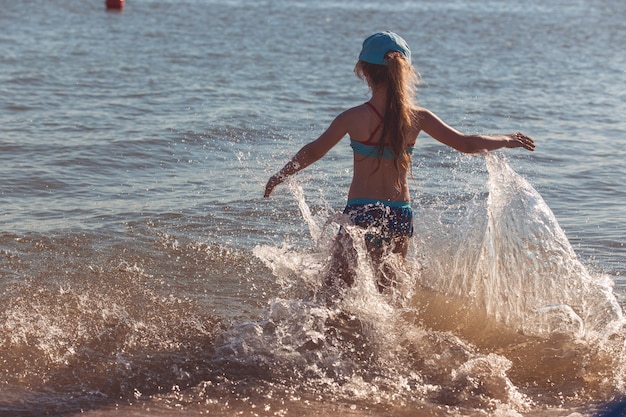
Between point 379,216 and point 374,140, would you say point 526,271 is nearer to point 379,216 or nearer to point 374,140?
point 379,216

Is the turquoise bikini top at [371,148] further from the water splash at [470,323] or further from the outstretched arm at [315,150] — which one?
the water splash at [470,323]

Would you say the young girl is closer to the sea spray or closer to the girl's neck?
the girl's neck

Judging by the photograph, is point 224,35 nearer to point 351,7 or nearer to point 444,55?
point 444,55

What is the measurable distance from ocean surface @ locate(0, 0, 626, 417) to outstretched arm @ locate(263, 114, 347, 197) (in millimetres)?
436

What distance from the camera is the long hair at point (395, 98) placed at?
4887mm

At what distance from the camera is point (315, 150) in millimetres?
4977

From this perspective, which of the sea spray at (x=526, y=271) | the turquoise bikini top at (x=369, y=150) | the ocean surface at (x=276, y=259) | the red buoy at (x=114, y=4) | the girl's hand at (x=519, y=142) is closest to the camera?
the ocean surface at (x=276, y=259)

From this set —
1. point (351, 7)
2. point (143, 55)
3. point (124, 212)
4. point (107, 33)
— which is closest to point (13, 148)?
point (124, 212)

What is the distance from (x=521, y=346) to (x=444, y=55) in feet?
40.1

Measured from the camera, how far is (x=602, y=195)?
27.6ft

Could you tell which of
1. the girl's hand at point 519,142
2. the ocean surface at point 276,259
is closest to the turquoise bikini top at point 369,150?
the ocean surface at point 276,259

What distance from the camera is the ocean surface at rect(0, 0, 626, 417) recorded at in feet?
15.6

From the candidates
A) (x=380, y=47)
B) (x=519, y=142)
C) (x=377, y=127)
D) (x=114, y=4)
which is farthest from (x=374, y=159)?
(x=114, y=4)

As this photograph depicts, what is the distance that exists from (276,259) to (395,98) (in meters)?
1.79
